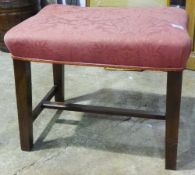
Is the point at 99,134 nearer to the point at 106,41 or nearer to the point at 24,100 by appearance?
the point at 24,100

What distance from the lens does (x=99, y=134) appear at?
1.38m

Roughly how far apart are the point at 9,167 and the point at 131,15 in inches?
25.3

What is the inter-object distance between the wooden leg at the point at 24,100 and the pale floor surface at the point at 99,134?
5 centimetres

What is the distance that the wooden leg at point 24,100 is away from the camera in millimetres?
1158

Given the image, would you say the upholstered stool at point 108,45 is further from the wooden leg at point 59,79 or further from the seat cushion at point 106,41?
the wooden leg at point 59,79

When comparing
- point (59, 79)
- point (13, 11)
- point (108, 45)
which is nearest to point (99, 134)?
point (59, 79)

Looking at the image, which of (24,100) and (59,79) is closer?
(24,100)

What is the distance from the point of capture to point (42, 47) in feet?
3.52

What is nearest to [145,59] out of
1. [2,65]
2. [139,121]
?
[139,121]

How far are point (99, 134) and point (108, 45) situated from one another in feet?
1.52

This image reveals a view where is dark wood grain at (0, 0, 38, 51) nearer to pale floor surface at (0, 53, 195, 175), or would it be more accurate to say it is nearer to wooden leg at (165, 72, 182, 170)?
pale floor surface at (0, 53, 195, 175)

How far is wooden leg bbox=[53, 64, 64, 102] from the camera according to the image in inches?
59.3

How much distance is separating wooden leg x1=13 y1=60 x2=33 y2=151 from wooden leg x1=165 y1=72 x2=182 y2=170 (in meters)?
0.44

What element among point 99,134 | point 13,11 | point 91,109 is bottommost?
point 99,134
